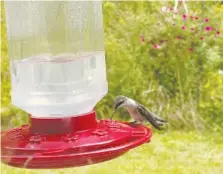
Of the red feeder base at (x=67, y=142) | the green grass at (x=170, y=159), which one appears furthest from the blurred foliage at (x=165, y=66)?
the red feeder base at (x=67, y=142)

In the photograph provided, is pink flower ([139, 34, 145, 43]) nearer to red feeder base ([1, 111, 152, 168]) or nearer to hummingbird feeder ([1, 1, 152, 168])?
hummingbird feeder ([1, 1, 152, 168])

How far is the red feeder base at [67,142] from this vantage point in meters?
1.10

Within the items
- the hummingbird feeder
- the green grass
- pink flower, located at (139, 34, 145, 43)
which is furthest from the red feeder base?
pink flower, located at (139, 34, 145, 43)

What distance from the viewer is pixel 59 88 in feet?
4.30

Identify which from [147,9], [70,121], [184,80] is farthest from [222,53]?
[70,121]

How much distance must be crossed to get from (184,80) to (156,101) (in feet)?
0.64

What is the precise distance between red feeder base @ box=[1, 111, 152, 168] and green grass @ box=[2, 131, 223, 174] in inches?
53.0

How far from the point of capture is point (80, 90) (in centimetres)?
134

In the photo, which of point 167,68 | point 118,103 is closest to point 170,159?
point 167,68

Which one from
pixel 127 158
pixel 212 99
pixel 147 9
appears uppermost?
pixel 147 9

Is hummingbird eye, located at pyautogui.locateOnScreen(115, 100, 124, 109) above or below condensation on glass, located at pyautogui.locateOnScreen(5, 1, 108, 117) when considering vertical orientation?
below

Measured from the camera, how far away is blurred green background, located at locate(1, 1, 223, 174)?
336 cm

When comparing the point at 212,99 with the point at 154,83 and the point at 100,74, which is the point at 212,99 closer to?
the point at 154,83

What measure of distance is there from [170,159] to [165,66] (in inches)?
30.2
